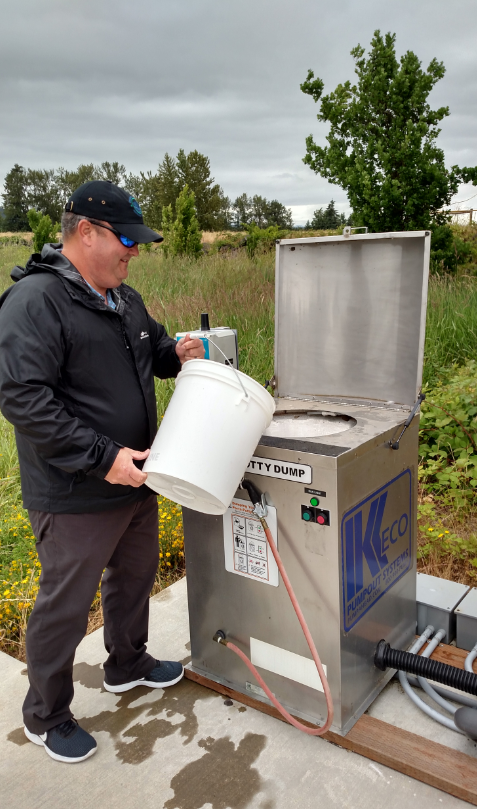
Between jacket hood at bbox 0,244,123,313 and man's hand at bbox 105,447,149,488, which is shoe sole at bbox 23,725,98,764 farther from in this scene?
jacket hood at bbox 0,244,123,313

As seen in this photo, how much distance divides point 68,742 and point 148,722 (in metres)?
0.27

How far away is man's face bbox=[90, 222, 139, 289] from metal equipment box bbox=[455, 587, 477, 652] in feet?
5.67

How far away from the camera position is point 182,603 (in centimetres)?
257

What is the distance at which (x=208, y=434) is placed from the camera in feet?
4.80

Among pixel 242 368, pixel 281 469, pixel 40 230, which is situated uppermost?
pixel 40 230

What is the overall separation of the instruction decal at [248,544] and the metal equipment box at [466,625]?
0.85m

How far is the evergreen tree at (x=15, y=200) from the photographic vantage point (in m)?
41.2

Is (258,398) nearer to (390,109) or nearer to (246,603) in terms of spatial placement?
(246,603)

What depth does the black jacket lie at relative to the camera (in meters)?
1.48

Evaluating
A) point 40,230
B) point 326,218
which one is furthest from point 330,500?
point 326,218

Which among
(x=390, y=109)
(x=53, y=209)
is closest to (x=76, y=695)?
(x=390, y=109)

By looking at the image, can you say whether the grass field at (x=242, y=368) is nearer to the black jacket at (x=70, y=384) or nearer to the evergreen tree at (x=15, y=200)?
the black jacket at (x=70, y=384)

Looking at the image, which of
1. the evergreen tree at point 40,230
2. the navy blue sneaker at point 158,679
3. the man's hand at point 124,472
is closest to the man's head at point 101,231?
the man's hand at point 124,472

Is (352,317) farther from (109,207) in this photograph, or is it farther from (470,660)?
(470,660)
